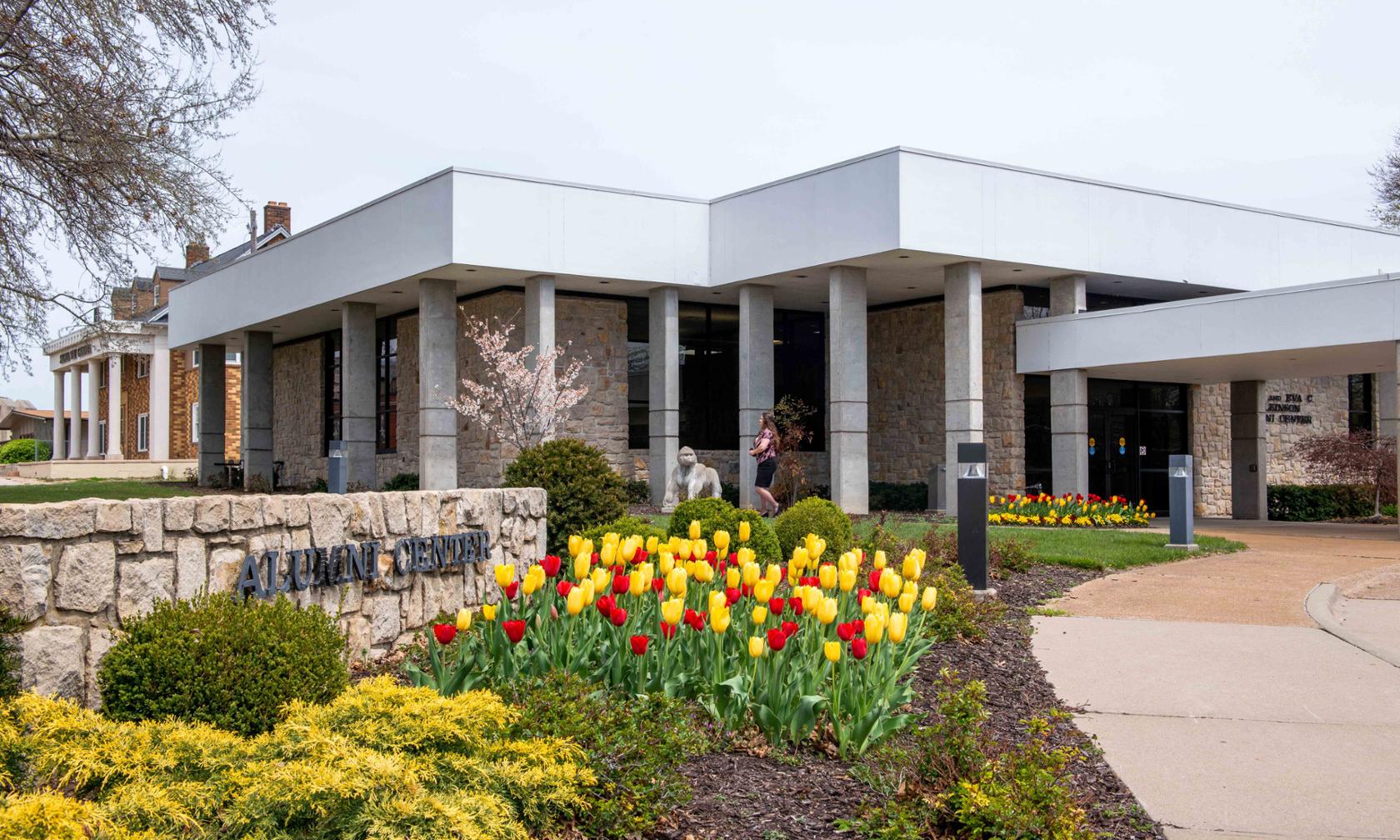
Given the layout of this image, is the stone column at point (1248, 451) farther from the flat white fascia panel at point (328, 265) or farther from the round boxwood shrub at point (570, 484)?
the round boxwood shrub at point (570, 484)

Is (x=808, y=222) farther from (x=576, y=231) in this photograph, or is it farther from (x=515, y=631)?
(x=515, y=631)

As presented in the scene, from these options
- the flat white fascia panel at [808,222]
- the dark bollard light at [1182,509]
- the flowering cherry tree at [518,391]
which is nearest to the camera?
the dark bollard light at [1182,509]

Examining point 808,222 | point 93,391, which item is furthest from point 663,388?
point 93,391

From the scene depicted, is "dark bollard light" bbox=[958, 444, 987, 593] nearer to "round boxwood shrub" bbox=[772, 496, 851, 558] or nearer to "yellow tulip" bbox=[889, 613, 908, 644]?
"round boxwood shrub" bbox=[772, 496, 851, 558]

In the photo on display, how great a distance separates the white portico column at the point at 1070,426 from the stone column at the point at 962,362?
182cm

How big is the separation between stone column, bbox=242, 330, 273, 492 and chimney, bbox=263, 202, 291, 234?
849 inches

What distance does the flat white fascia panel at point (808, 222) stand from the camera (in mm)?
20219

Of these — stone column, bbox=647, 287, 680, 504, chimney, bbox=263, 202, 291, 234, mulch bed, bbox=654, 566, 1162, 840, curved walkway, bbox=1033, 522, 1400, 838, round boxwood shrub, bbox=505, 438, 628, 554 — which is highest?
chimney, bbox=263, 202, 291, 234

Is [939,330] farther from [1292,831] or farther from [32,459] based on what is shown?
[32,459]

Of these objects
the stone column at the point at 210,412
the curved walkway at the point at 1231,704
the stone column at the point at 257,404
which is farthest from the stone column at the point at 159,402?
the curved walkway at the point at 1231,704

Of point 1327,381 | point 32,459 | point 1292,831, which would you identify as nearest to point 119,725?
point 1292,831

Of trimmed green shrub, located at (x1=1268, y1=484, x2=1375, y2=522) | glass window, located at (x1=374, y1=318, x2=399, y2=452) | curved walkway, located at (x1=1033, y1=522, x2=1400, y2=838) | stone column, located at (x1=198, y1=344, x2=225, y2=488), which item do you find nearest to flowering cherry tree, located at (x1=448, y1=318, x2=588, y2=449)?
glass window, located at (x1=374, y1=318, x2=399, y2=452)

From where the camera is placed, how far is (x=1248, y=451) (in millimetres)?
25266

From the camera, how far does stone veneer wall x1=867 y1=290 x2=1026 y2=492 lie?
76.6 ft
